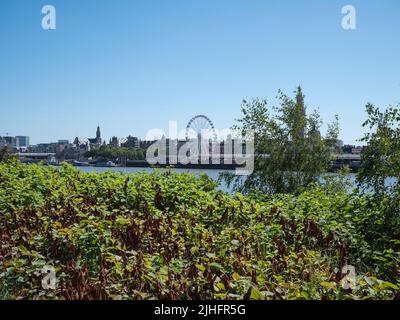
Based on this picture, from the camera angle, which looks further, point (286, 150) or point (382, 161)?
point (286, 150)

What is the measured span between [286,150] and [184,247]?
432 inches

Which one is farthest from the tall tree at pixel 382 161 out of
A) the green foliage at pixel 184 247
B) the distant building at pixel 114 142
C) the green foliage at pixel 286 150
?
the distant building at pixel 114 142

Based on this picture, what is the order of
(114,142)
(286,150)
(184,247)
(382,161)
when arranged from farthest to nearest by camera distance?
(114,142) → (286,150) → (382,161) → (184,247)

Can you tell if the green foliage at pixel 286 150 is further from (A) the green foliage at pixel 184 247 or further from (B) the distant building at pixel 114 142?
(B) the distant building at pixel 114 142

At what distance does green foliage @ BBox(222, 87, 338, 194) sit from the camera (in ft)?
52.5

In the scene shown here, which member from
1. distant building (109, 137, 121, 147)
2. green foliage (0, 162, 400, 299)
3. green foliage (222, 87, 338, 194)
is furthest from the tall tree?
distant building (109, 137, 121, 147)

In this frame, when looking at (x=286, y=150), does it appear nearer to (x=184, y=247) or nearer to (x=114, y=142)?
(x=184, y=247)

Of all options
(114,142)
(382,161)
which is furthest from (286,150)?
(114,142)

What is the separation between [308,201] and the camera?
8430mm

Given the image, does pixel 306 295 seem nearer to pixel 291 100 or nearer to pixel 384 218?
pixel 384 218

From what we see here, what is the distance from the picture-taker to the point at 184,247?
229 inches

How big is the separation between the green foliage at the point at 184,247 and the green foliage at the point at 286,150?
708 centimetres

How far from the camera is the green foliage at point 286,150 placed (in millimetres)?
16000

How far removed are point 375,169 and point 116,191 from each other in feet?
17.0
